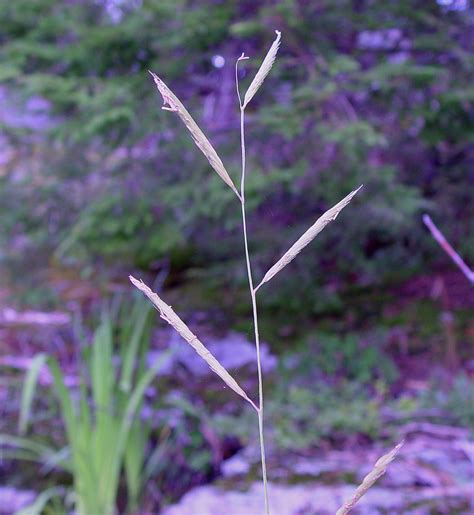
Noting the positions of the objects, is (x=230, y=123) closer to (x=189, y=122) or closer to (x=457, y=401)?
(x=457, y=401)

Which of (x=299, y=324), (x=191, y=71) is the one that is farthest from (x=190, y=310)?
(x=191, y=71)

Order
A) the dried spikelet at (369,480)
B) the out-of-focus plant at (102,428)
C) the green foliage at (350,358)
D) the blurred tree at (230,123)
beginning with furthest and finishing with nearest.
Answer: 1. the green foliage at (350,358)
2. the blurred tree at (230,123)
3. the out-of-focus plant at (102,428)
4. the dried spikelet at (369,480)

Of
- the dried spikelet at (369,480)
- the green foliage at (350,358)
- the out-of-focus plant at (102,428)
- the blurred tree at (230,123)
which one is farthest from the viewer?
the green foliage at (350,358)

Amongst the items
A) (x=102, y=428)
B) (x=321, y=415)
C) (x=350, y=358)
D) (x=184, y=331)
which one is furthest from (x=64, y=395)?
(x=184, y=331)

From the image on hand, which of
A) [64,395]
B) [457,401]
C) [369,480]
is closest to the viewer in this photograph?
[369,480]

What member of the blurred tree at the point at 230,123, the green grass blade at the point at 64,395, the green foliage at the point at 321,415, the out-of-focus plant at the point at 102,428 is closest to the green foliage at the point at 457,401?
the green foliage at the point at 321,415

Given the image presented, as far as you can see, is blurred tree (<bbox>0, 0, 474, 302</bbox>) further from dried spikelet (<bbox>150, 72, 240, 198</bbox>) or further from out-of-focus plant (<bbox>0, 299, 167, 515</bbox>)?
dried spikelet (<bbox>150, 72, 240, 198</bbox>)

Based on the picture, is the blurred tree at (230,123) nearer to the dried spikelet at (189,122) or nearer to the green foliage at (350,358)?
the green foliage at (350,358)

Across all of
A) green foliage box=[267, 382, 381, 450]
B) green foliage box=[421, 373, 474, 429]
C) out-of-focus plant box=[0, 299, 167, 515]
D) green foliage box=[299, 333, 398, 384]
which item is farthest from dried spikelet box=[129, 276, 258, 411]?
green foliage box=[299, 333, 398, 384]

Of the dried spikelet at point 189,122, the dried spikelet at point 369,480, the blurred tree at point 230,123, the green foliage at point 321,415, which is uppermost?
the dried spikelet at point 189,122

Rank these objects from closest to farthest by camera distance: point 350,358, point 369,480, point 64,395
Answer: point 369,480 → point 64,395 → point 350,358
